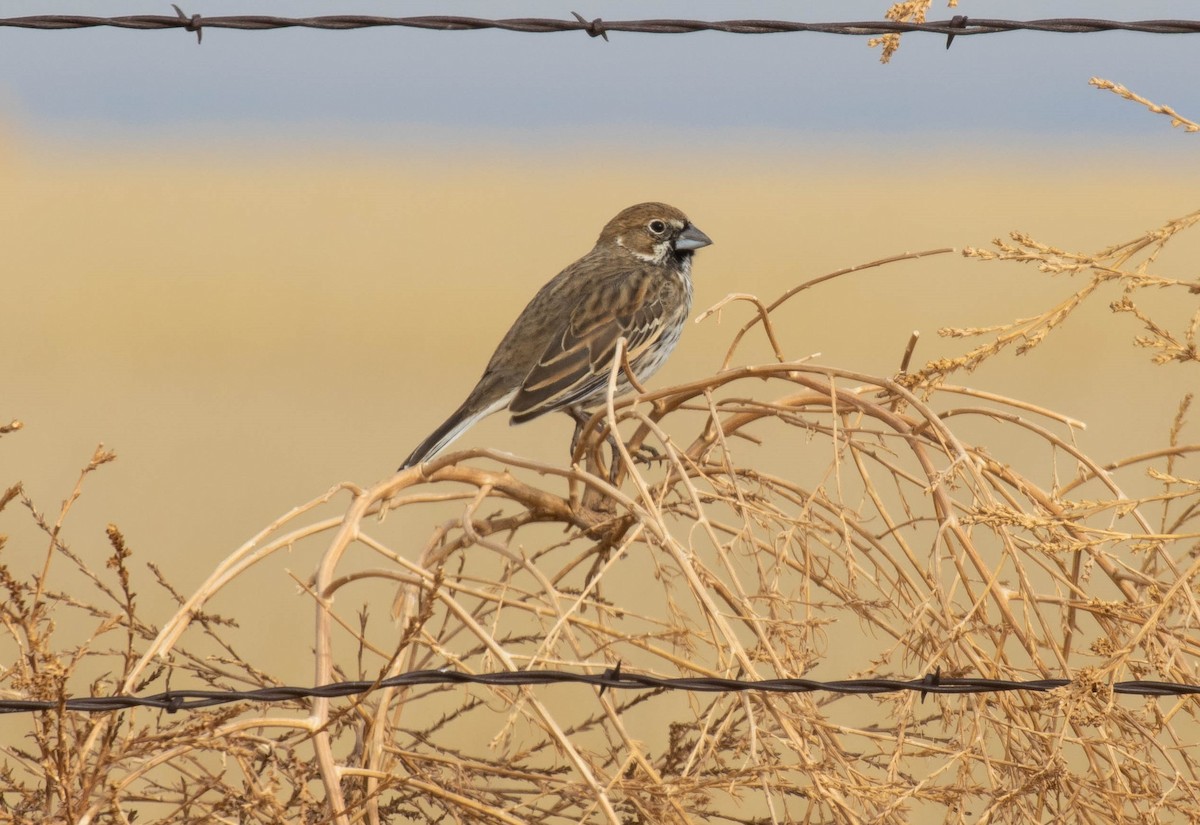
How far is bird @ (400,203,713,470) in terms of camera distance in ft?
21.2

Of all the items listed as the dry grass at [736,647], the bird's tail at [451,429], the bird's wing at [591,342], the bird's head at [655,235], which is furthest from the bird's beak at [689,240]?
the dry grass at [736,647]

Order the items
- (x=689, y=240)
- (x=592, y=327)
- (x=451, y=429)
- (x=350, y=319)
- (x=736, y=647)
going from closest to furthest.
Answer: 1. (x=736, y=647)
2. (x=451, y=429)
3. (x=592, y=327)
4. (x=689, y=240)
5. (x=350, y=319)

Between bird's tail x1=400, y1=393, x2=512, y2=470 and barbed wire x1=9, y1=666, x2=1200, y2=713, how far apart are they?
287 centimetres

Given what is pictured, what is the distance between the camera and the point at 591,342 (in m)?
6.70

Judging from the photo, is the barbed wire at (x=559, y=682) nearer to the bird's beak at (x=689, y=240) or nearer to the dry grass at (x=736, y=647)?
the dry grass at (x=736, y=647)

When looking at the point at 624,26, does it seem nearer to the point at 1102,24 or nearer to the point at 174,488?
the point at 1102,24

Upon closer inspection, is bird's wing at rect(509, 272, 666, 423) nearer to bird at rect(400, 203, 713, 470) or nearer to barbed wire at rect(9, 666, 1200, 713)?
bird at rect(400, 203, 713, 470)

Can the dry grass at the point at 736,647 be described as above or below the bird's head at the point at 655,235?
below

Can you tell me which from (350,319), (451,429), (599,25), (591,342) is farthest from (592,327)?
(350,319)

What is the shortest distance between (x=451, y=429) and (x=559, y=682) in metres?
3.37

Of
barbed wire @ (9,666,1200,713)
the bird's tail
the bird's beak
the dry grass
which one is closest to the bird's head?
the bird's beak

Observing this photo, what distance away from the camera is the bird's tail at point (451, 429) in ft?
20.7

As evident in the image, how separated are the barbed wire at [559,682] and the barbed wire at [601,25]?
Result: 1.79 metres

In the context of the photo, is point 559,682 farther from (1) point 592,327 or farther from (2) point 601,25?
(1) point 592,327
